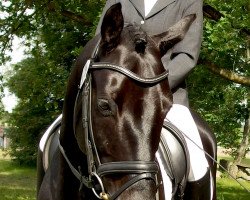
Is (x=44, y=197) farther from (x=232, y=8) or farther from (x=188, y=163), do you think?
(x=232, y=8)

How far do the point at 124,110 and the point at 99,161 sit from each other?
0.97 ft

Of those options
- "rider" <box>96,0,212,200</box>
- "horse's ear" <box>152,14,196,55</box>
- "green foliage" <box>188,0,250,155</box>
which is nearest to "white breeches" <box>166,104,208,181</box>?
"rider" <box>96,0,212,200</box>

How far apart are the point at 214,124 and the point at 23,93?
25.0 feet

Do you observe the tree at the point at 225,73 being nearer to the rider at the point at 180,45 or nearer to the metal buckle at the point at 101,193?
the rider at the point at 180,45

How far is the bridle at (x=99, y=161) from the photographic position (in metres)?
A: 2.56

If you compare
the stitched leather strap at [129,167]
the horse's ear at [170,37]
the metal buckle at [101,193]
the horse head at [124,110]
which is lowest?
the metal buckle at [101,193]

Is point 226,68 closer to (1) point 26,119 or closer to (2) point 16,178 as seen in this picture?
(2) point 16,178

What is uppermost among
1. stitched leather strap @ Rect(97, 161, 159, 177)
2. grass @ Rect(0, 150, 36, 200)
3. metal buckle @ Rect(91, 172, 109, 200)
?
stitched leather strap @ Rect(97, 161, 159, 177)

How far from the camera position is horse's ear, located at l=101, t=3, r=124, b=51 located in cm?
272

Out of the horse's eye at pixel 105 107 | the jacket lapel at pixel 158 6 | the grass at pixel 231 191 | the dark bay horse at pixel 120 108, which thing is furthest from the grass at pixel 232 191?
the horse's eye at pixel 105 107

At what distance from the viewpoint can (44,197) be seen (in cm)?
356

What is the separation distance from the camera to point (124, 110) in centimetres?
263

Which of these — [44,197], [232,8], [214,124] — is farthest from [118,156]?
[214,124]

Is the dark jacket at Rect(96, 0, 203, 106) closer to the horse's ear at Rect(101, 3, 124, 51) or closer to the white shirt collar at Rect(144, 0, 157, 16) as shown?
the white shirt collar at Rect(144, 0, 157, 16)
